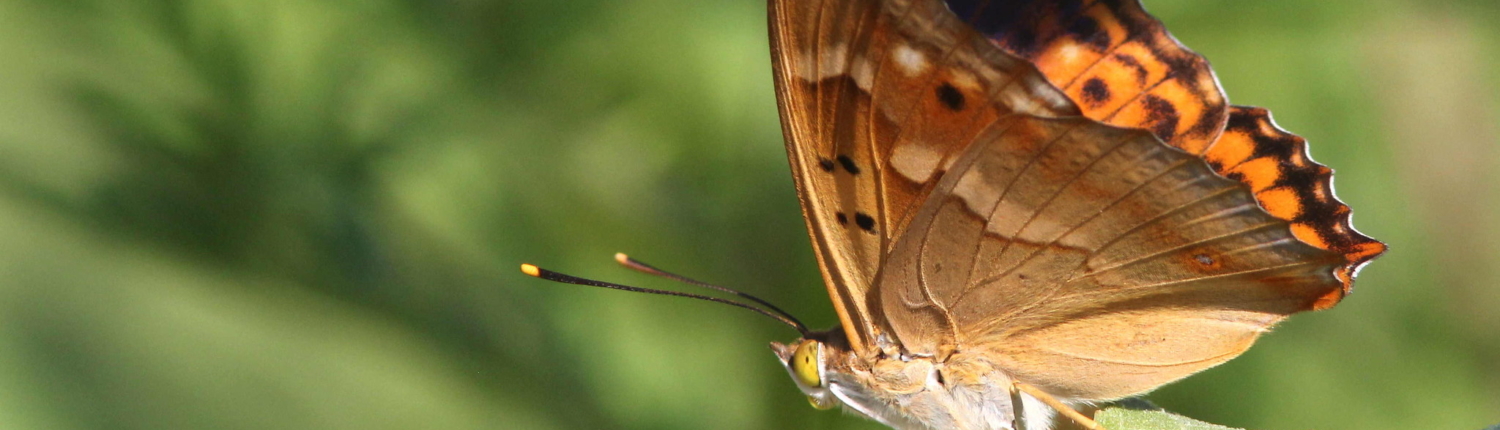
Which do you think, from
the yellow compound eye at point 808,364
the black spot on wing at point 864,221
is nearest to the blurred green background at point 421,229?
the yellow compound eye at point 808,364

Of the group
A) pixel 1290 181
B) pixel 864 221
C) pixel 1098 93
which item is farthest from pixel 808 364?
pixel 1290 181

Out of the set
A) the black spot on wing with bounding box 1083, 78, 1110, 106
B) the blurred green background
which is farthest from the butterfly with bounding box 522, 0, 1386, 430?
the blurred green background

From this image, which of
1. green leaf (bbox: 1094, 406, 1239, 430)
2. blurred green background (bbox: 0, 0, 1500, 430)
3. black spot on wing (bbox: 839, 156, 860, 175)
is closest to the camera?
green leaf (bbox: 1094, 406, 1239, 430)

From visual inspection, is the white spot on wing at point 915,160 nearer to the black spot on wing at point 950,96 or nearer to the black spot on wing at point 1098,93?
the black spot on wing at point 950,96

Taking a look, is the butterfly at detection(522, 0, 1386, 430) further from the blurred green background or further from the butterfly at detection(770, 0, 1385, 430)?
the blurred green background

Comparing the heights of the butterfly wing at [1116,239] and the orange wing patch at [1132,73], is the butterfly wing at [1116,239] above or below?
below

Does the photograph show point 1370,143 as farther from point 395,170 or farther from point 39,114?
point 39,114

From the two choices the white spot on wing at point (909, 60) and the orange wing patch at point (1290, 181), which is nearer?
the white spot on wing at point (909, 60)

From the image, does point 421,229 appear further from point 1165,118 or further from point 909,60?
point 1165,118
